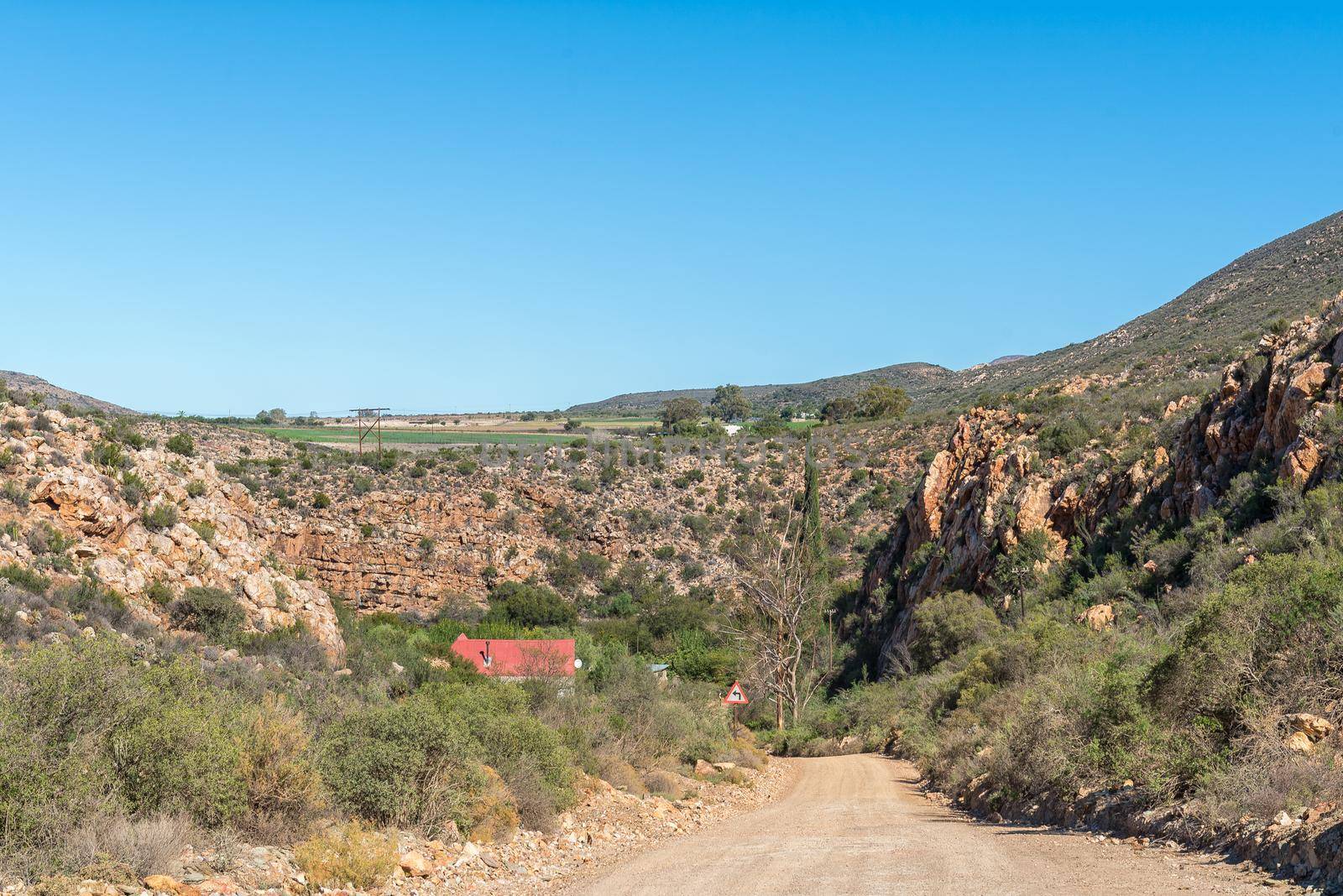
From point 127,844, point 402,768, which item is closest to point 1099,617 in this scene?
point 402,768

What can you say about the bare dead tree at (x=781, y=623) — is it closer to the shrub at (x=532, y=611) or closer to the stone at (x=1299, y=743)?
the shrub at (x=532, y=611)

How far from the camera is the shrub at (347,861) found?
957 centimetres

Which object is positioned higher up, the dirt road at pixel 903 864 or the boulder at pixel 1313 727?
the boulder at pixel 1313 727

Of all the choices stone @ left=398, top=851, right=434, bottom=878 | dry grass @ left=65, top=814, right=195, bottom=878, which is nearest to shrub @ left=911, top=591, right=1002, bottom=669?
stone @ left=398, top=851, right=434, bottom=878

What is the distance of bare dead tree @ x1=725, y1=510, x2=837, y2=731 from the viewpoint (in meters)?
39.3

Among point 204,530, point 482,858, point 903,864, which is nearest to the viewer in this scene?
point 903,864

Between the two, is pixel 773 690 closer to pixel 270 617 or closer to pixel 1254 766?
pixel 270 617

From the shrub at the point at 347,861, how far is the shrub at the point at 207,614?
13401mm

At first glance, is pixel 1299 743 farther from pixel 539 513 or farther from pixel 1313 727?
pixel 539 513

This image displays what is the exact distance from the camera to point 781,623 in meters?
→ 39.9

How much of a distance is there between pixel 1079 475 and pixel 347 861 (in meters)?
32.4

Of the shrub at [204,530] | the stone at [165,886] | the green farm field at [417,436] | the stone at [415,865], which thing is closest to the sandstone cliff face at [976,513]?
the shrub at [204,530]

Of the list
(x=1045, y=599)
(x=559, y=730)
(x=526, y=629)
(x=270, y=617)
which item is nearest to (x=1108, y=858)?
(x=559, y=730)

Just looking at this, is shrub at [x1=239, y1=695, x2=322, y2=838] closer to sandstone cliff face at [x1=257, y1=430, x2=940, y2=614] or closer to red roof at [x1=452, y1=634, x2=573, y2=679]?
red roof at [x1=452, y1=634, x2=573, y2=679]
